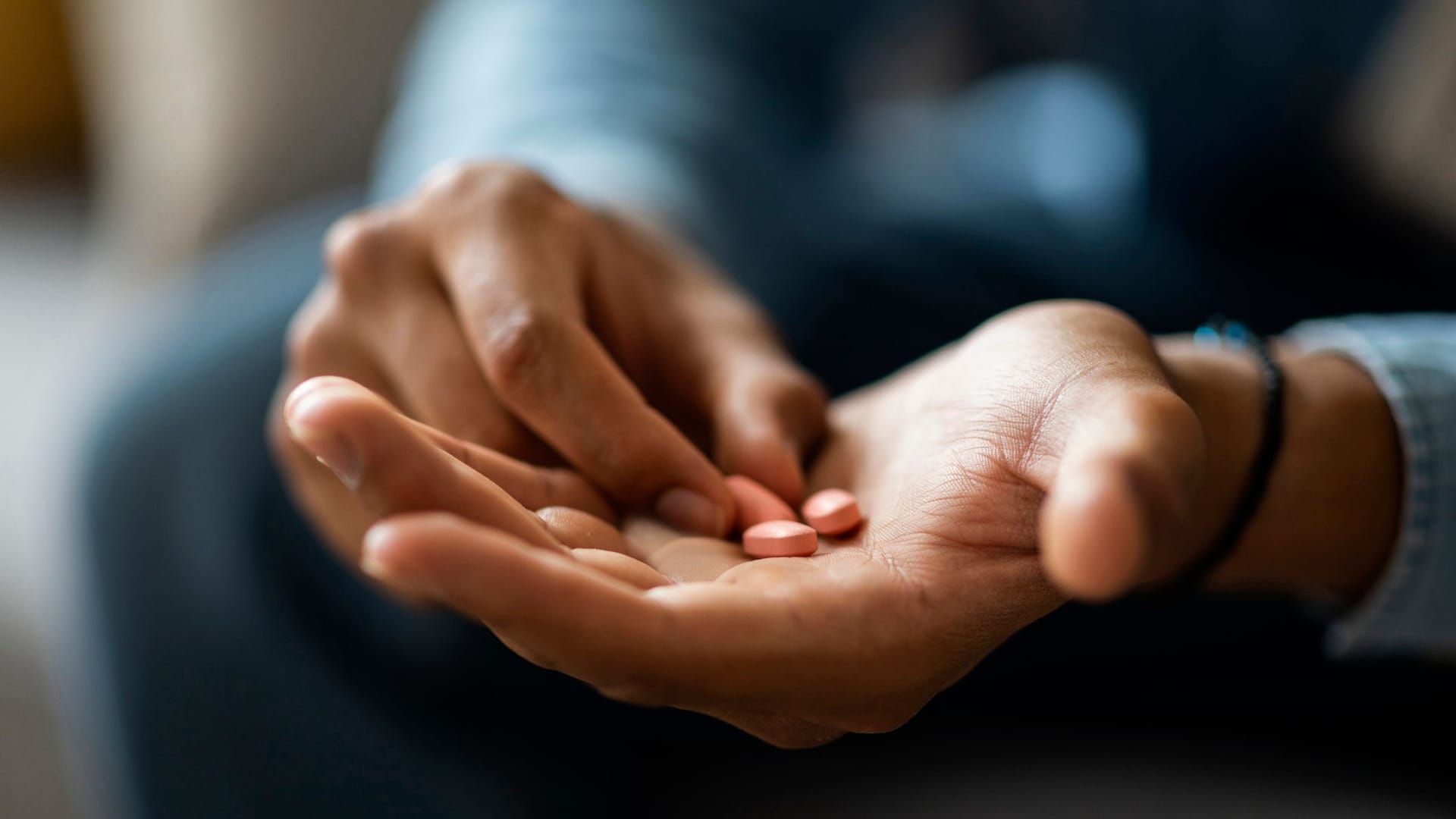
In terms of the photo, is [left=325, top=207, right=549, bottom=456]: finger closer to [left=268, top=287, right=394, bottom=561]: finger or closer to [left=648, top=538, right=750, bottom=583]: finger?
Result: [left=268, top=287, right=394, bottom=561]: finger

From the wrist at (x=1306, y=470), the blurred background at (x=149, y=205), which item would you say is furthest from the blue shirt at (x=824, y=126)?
the wrist at (x=1306, y=470)

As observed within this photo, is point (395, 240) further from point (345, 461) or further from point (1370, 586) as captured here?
point (1370, 586)

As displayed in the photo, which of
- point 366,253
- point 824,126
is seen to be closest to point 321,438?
point 366,253

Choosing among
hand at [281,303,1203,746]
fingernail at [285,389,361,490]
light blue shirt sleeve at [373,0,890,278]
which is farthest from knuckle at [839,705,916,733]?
light blue shirt sleeve at [373,0,890,278]

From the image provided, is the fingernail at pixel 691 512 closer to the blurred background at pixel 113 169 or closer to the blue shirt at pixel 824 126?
the blue shirt at pixel 824 126

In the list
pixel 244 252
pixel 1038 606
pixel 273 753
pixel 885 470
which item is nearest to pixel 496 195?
pixel 885 470
